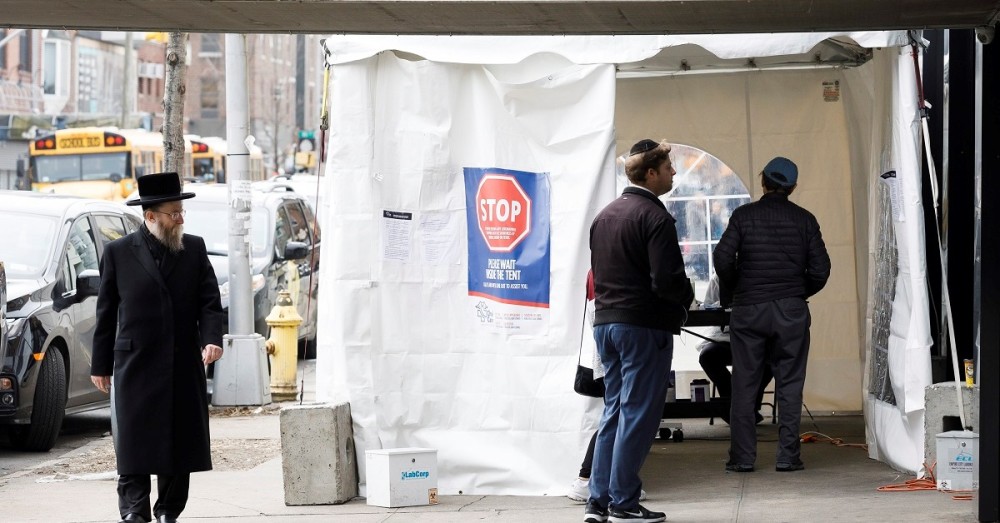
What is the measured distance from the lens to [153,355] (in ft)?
23.5

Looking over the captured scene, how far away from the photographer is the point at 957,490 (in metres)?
8.18

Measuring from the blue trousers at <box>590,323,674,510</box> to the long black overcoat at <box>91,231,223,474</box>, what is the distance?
2.02m

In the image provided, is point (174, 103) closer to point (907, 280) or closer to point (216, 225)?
Result: point (216, 225)

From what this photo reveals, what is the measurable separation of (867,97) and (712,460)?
9.96ft

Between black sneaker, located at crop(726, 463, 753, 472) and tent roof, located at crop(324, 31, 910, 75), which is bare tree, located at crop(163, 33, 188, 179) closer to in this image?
tent roof, located at crop(324, 31, 910, 75)

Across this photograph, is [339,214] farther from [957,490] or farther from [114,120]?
[114,120]

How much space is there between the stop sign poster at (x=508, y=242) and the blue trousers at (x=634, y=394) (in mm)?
1280

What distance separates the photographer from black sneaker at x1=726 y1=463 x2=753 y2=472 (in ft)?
31.0

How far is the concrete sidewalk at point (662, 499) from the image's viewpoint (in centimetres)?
794

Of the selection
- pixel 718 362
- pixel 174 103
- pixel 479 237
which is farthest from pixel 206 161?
pixel 479 237

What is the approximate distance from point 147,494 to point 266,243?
9.54 metres

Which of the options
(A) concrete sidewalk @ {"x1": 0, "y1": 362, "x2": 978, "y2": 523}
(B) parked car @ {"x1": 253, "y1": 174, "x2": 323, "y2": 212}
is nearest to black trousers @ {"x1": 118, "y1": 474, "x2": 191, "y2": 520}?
(A) concrete sidewalk @ {"x1": 0, "y1": 362, "x2": 978, "y2": 523}

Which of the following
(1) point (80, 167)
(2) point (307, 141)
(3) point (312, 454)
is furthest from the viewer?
(2) point (307, 141)

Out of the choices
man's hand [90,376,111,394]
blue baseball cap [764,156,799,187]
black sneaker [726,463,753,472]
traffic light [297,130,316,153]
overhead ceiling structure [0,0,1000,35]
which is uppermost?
traffic light [297,130,316,153]
